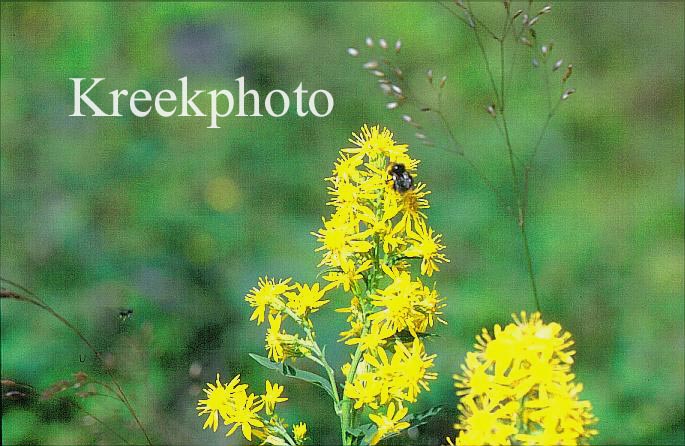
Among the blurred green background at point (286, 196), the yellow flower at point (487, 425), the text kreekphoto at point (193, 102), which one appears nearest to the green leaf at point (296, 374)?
the yellow flower at point (487, 425)

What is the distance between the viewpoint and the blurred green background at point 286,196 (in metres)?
4.11

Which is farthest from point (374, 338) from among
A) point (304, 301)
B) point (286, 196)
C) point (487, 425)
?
point (286, 196)

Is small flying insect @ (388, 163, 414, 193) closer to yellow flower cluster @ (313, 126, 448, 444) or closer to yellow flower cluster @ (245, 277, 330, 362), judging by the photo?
yellow flower cluster @ (313, 126, 448, 444)

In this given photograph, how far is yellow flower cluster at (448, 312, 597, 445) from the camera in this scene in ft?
4.75

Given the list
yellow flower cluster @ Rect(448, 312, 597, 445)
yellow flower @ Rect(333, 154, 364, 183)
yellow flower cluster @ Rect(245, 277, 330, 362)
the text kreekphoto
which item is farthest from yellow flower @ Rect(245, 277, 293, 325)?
the text kreekphoto

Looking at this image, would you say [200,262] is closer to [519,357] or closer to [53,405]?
[53,405]

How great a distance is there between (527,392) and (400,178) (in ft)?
1.69

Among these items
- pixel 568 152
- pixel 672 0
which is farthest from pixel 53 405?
pixel 672 0

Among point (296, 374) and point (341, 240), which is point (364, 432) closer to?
point (296, 374)

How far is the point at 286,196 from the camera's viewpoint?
4816 millimetres

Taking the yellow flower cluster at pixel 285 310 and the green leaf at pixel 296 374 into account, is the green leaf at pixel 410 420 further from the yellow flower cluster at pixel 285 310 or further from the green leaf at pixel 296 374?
the yellow flower cluster at pixel 285 310

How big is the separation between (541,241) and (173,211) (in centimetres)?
157

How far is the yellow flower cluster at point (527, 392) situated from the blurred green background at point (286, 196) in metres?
2.24

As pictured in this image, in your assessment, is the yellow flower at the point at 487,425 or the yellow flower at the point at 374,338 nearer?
the yellow flower at the point at 487,425
